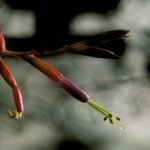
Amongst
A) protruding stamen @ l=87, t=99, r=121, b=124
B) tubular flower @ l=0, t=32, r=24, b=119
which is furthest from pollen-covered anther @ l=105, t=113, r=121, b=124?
tubular flower @ l=0, t=32, r=24, b=119

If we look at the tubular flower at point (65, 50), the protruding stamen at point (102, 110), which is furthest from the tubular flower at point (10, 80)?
the protruding stamen at point (102, 110)

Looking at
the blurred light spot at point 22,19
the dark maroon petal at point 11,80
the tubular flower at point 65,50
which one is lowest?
the dark maroon petal at point 11,80

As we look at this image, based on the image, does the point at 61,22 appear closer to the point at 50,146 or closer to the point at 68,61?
the point at 68,61

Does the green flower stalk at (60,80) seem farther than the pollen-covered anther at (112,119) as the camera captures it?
No

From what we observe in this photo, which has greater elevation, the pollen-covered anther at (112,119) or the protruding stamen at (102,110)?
the pollen-covered anther at (112,119)

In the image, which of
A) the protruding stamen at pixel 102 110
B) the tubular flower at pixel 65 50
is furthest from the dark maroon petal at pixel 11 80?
the protruding stamen at pixel 102 110

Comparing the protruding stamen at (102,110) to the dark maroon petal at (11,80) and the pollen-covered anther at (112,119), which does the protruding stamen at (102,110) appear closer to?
the pollen-covered anther at (112,119)

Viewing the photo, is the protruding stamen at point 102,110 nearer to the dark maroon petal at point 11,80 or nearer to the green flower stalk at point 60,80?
the green flower stalk at point 60,80

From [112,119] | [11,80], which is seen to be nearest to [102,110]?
[112,119]
